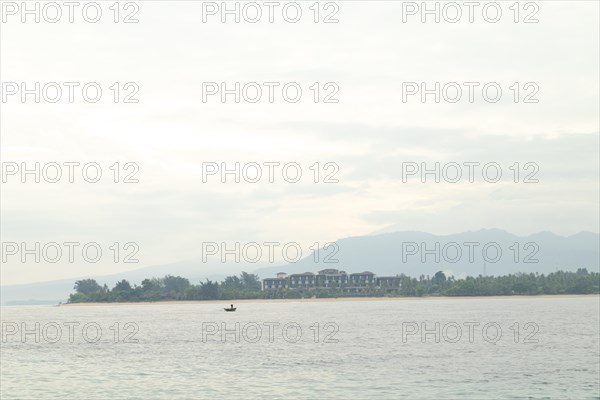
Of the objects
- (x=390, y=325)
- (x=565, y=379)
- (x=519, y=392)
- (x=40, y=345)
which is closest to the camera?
(x=519, y=392)

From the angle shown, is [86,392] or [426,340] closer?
[86,392]

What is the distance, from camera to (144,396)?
63.4 m

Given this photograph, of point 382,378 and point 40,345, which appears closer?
point 382,378

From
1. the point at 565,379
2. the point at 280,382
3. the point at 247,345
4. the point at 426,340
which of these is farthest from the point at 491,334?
the point at 280,382

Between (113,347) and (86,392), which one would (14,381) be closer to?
(86,392)

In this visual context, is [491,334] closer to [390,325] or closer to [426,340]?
[426,340]

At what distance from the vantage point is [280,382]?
70562 millimetres

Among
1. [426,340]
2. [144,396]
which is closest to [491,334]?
[426,340]

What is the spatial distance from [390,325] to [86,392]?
98530 mm

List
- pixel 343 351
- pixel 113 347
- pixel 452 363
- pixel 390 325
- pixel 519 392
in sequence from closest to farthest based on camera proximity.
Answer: pixel 519 392 < pixel 452 363 < pixel 343 351 < pixel 113 347 < pixel 390 325

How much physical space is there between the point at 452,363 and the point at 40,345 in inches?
2773

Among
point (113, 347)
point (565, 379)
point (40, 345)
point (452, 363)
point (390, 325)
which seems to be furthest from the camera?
A: point (390, 325)

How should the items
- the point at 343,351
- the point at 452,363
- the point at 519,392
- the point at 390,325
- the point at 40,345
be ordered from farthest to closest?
the point at 390,325 < the point at 40,345 < the point at 343,351 < the point at 452,363 < the point at 519,392

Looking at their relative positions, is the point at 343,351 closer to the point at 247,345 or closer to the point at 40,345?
the point at 247,345
